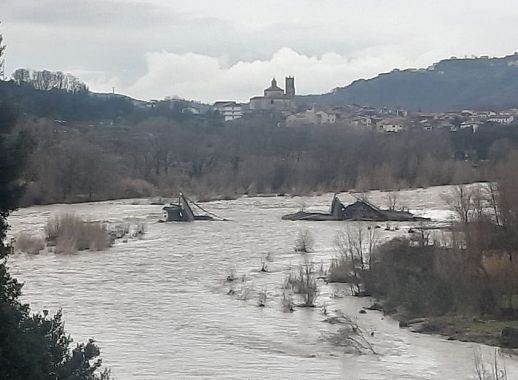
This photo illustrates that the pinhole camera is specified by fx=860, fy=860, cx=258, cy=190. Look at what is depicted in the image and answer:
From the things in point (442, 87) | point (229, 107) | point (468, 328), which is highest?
point (442, 87)

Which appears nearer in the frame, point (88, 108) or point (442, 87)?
point (88, 108)

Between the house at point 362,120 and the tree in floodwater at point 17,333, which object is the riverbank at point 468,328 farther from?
the house at point 362,120

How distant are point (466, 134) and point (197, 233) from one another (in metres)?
29.2

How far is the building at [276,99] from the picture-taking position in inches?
3789

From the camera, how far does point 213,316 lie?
14.1 metres

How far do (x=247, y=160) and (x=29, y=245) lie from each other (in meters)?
25.5

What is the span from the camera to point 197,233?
27266mm

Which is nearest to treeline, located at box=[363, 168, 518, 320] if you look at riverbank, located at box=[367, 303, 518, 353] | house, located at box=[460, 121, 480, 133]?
riverbank, located at box=[367, 303, 518, 353]

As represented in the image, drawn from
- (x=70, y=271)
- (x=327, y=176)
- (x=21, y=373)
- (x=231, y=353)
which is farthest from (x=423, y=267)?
(x=327, y=176)

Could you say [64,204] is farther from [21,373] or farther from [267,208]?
[21,373]

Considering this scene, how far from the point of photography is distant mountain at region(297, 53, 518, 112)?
109 meters

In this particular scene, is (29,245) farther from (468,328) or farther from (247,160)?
(247,160)

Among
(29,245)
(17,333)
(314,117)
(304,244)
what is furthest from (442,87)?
(17,333)

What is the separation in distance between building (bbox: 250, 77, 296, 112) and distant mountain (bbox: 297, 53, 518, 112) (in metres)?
7.92
